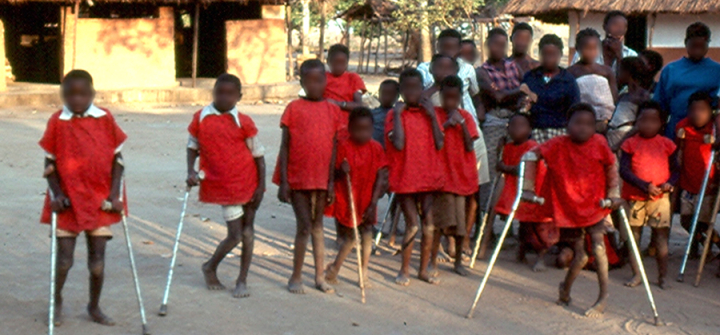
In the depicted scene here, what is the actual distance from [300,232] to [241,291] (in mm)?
518

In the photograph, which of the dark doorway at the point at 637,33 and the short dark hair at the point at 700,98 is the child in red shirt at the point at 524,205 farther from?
the dark doorway at the point at 637,33

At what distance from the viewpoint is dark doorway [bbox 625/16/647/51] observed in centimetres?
1833

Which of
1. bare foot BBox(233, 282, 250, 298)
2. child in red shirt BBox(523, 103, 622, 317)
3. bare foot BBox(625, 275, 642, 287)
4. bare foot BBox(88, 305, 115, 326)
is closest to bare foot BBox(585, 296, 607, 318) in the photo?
child in red shirt BBox(523, 103, 622, 317)

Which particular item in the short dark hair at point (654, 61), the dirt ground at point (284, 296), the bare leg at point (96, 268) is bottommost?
the dirt ground at point (284, 296)

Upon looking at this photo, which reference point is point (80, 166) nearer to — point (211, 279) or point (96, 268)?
point (96, 268)

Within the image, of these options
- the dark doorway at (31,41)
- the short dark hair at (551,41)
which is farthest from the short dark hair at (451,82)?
the dark doorway at (31,41)

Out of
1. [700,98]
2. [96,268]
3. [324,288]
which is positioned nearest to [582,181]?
[700,98]

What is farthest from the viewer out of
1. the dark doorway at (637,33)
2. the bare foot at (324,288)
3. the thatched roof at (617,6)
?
the dark doorway at (637,33)

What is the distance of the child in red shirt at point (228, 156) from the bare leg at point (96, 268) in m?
0.74

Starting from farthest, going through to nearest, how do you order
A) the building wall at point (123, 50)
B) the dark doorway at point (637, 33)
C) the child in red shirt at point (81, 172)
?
the building wall at point (123, 50)
the dark doorway at point (637, 33)
the child in red shirt at point (81, 172)

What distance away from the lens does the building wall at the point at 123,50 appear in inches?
744

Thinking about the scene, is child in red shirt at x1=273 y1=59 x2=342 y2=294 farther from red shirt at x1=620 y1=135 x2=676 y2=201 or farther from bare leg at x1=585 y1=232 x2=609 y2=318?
red shirt at x1=620 y1=135 x2=676 y2=201

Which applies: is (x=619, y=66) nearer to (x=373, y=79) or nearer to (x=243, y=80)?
(x=243, y=80)

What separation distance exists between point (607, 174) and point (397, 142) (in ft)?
4.37
